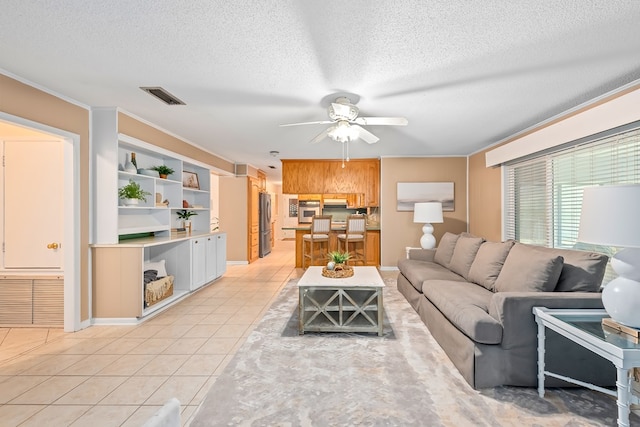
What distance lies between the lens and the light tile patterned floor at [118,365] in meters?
1.95

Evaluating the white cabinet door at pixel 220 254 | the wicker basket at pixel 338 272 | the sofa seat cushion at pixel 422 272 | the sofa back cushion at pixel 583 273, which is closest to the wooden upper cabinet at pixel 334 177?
Result: the white cabinet door at pixel 220 254

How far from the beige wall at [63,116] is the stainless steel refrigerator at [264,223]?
4.77 metres

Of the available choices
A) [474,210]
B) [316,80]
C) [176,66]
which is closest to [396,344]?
[316,80]

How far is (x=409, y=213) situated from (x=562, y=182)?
2892 mm

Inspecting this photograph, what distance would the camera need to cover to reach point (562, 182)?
11.8 ft

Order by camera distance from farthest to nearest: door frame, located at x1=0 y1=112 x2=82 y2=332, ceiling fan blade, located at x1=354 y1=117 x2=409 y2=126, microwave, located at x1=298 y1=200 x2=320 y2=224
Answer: microwave, located at x1=298 y1=200 x2=320 y2=224 → door frame, located at x1=0 y1=112 x2=82 y2=332 → ceiling fan blade, located at x1=354 y1=117 x2=409 y2=126

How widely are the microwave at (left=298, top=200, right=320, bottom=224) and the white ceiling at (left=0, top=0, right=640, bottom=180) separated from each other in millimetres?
6661

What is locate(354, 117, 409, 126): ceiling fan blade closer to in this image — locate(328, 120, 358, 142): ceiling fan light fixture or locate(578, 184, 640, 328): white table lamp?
locate(328, 120, 358, 142): ceiling fan light fixture

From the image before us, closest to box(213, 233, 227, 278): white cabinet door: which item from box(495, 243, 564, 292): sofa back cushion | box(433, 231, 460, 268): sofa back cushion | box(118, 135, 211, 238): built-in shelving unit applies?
box(118, 135, 211, 238): built-in shelving unit

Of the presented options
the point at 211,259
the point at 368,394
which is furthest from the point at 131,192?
the point at 368,394

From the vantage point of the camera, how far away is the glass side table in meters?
1.44

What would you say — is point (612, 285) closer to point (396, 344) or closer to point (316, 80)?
point (396, 344)

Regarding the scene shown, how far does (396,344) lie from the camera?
285 cm

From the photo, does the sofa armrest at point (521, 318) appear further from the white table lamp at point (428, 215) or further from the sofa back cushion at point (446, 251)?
the white table lamp at point (428, 215)
